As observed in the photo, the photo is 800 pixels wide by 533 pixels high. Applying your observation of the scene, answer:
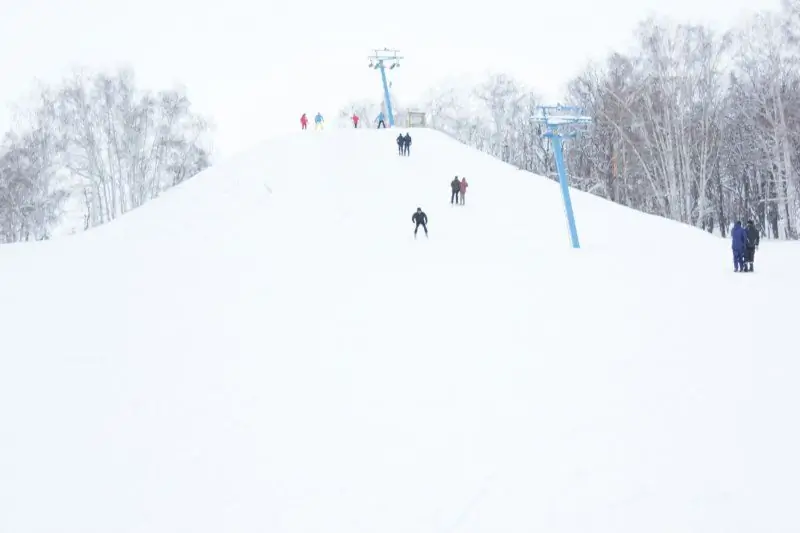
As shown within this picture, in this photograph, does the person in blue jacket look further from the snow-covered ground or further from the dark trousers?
the snow-covered ground

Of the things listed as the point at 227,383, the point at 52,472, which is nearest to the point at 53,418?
the point at 52,472

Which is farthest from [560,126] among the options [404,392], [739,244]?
[404,392]

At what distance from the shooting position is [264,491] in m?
6.03

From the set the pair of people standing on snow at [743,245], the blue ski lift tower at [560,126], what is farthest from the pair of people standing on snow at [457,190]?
the pair of people standing on snow at [743,245]

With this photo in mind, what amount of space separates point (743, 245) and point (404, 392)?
31.3ft

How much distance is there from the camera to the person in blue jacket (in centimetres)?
1287

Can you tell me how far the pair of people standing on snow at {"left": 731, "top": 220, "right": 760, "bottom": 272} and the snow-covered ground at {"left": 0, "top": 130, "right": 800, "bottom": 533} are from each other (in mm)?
334

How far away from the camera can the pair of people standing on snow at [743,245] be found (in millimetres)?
12906

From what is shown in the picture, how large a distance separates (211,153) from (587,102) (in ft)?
97.9

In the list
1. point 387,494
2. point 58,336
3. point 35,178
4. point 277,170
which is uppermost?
point 35,178

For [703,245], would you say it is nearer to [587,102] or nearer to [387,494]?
[387,494]

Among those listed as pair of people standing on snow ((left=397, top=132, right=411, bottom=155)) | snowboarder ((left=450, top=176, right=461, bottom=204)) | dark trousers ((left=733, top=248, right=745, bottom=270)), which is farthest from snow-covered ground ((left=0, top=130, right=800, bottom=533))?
pair of people standing on snow ((left=397, top=132, right=411, bottom=155))

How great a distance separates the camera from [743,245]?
12977mm

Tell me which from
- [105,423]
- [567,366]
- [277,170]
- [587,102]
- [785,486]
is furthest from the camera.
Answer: [587,102]
